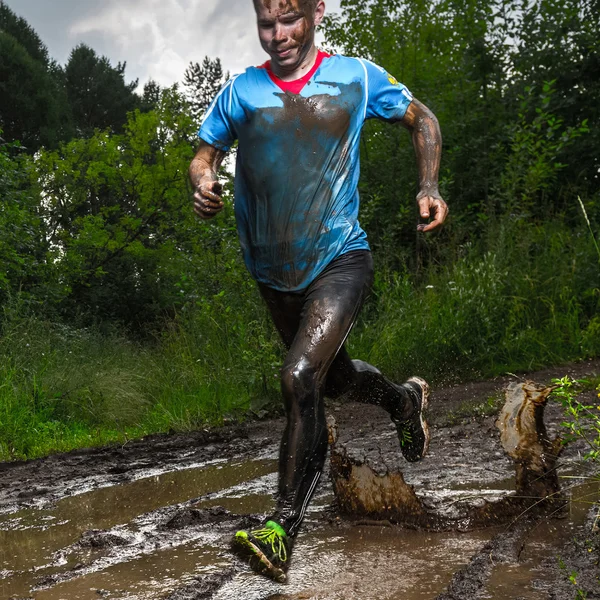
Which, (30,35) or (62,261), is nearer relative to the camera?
(62,261)

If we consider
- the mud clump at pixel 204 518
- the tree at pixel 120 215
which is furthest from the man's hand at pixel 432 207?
the tree at pixel 120 215

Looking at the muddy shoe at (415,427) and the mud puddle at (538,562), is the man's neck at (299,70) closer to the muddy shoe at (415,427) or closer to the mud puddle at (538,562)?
the muddy shoe at (415,427)

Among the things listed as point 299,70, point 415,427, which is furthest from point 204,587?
point 299,70

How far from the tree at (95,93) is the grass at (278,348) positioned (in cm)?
2689

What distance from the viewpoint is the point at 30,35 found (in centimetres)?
3288

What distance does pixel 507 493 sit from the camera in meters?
4.28

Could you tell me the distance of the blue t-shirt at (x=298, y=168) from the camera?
11.3ft

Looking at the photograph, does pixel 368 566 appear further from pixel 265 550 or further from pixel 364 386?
pixel 364 386

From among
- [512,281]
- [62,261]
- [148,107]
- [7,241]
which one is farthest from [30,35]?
[512,281]

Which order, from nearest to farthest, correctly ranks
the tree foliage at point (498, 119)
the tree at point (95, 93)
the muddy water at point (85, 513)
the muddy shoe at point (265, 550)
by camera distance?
the muddy shoe at point (265, 550), the muddy water at point (85, 513), the tree foliage at point (498, 119), the tree at point (95, 93)

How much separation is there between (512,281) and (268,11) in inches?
261

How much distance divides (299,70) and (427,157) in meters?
0.67

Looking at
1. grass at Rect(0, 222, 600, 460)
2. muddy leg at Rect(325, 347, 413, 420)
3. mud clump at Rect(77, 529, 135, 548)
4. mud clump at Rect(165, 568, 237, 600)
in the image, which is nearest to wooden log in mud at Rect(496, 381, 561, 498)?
muddy leg at Rect(325, 347, 413, 420)

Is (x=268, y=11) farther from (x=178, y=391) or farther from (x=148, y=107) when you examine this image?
(x=148, y=107)
